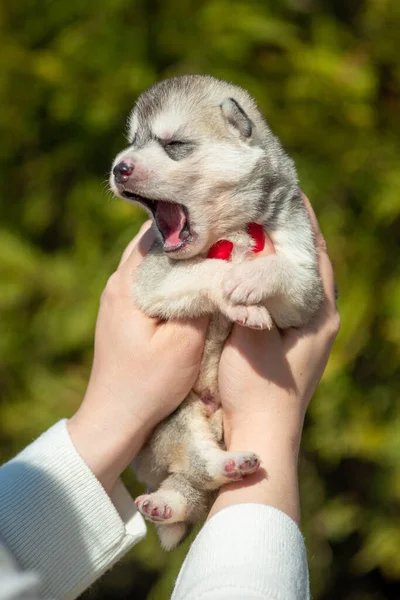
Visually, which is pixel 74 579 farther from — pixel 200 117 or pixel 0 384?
pixel 0 384

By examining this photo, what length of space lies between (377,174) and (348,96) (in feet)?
1.70

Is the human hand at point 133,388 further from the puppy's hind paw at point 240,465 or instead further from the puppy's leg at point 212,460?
the puppy's hind paw at point 240,465

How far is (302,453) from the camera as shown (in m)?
4.86

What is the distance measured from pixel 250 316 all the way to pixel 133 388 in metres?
0.56

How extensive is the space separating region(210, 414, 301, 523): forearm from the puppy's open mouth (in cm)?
74

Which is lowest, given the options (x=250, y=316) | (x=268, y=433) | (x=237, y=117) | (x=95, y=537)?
(x=95, y=537)

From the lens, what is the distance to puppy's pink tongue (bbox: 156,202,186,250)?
2.85 m

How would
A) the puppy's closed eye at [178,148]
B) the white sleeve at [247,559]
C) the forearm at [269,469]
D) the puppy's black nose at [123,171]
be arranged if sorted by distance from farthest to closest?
the puppy's closed eye at [178,148]
the puppy's black nose at [123,171]
the forearm at [269,469]
the white sleeve at [247,559]

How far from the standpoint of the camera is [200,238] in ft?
9.22

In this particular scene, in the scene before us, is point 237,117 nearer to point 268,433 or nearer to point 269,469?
point 268,433

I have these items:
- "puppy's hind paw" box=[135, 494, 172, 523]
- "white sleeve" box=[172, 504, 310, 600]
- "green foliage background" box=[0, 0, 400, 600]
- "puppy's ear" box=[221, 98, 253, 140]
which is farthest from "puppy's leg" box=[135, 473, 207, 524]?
"green foliage background" box=[0, 0, 400, 600]

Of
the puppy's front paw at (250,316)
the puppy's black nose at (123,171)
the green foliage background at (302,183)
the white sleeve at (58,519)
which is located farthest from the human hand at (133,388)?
the green foliage background at (302,183)

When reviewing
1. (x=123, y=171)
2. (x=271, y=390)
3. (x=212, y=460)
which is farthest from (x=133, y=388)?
(x=123, y=171)

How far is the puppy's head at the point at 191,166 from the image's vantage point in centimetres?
277
